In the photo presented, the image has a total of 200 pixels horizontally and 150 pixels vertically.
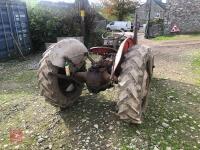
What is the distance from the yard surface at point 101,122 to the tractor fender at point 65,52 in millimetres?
1003

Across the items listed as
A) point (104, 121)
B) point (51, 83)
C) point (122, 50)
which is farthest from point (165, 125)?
point (51, 83)

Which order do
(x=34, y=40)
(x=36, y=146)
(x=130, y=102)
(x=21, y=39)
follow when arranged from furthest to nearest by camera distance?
(x=34, y=40) → (x=21, y=39) → (x=36, y=146) → (x=130, y=102)

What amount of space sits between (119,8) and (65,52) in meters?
48.9

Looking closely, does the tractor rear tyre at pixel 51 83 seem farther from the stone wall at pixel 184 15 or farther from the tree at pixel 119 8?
the tree at pixel 119 8

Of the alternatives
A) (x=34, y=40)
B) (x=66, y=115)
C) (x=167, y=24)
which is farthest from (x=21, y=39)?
(x=167, y=24)

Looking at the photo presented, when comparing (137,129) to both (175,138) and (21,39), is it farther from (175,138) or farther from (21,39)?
(21,39)

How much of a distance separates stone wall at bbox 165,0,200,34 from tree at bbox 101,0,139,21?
27.6 m

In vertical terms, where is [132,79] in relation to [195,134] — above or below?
above

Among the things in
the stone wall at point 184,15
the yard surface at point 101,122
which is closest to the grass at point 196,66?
the yard surface at point 101,122

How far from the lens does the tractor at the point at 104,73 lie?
389 centimetres

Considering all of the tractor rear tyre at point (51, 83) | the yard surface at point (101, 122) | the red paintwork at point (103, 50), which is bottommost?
the yard surface at point (101, 122)

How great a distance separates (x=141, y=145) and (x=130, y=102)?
673mm

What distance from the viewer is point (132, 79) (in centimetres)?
391

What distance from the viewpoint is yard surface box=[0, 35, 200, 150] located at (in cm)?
409
